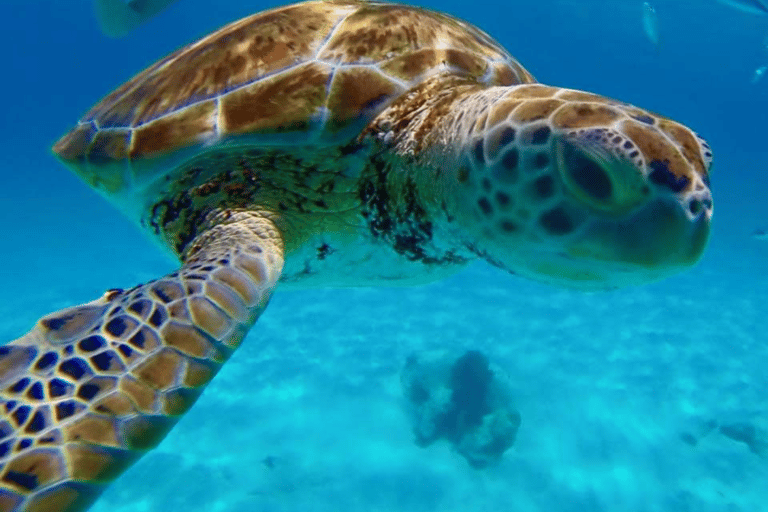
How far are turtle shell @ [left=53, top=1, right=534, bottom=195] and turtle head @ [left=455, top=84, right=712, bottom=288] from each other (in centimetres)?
77

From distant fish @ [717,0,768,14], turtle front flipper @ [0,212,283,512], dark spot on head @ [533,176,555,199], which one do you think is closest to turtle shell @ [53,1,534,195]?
turtle front flipper @ [0,212,283,512]

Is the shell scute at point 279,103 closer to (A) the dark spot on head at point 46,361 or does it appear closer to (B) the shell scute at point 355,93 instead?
(B) the shell scute at point 355,93

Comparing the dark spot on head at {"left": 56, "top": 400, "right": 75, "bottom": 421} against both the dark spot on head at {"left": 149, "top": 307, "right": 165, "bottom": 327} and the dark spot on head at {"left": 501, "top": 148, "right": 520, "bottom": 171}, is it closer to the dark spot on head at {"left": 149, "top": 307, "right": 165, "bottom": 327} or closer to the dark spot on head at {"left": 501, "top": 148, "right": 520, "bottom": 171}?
the dark spot on head at {"left": 149, "top": 307, "right": 165, "bottom": 327}

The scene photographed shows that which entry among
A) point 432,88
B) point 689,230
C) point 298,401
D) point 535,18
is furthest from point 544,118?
point 535,18

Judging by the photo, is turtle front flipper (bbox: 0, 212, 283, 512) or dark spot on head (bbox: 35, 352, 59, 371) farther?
dark spot on head (bbox: 35, 352, 59, 371)

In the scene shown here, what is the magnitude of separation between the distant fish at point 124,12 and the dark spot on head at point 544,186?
7.79 meters

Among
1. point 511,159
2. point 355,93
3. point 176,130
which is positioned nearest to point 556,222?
point 511,159

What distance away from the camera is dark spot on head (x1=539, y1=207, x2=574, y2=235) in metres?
1.74

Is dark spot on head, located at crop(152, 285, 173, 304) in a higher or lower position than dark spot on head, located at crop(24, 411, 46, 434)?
higher

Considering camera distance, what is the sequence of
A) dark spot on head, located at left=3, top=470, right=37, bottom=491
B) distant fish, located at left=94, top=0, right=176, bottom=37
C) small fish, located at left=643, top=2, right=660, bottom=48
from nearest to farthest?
dark spot on head, located at left=3, top=470, right=37, bottom=491
distant fish, located at left=94, top=0, right=176, bottom=37
small fish, located at left=643, top=2, right=660, bottom=48

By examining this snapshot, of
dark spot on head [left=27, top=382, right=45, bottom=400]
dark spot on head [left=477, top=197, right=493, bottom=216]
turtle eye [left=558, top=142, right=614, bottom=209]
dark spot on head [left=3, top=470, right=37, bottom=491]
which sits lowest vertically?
dark spot on head [left=3, top=470, right=37, bottom=491]

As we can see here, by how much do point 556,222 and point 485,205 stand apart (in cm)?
29

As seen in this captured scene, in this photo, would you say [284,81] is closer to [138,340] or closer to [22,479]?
[138,340]

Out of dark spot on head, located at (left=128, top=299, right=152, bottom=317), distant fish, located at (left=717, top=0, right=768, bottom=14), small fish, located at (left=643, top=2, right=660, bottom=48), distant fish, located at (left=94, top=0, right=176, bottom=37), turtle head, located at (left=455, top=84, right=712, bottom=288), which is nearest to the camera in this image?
turtle head, located at (left=455, top=84, right=712, bottom=288)
